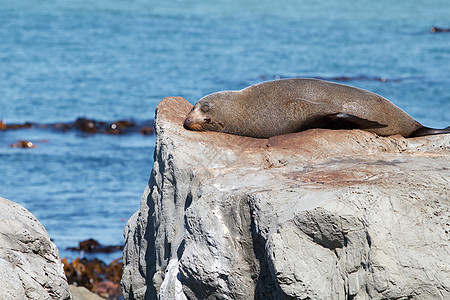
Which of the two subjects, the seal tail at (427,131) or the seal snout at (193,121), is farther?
the seal tail at (427,131)

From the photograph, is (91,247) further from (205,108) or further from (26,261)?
(26,261)

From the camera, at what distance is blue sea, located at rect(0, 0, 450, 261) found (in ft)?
36.1

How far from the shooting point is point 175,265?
4867 millimetres

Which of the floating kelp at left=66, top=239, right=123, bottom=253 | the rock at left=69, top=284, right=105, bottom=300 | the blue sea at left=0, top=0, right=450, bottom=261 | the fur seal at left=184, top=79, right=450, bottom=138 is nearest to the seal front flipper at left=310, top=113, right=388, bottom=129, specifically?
the fur seal at left=184, top=79, right=450, bottom=138

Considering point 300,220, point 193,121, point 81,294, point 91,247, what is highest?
point 193,121

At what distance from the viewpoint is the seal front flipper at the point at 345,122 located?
592 cm

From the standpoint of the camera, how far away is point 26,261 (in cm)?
477

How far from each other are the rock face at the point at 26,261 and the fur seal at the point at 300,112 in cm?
159

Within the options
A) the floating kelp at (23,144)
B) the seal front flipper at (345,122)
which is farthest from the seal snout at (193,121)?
the floating kelp at (23,144)

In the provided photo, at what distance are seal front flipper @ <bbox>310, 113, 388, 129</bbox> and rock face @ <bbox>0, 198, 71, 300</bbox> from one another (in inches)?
99.7

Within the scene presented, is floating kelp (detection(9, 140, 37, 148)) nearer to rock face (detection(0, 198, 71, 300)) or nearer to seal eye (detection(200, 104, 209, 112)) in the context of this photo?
seal eye (detection(200, 104, 209, 112))

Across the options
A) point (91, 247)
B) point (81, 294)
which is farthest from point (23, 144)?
point (81, 294)

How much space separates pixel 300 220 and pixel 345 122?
2.01 m

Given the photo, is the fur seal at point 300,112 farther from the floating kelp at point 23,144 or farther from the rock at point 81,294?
the floating kelp at point 23,144
